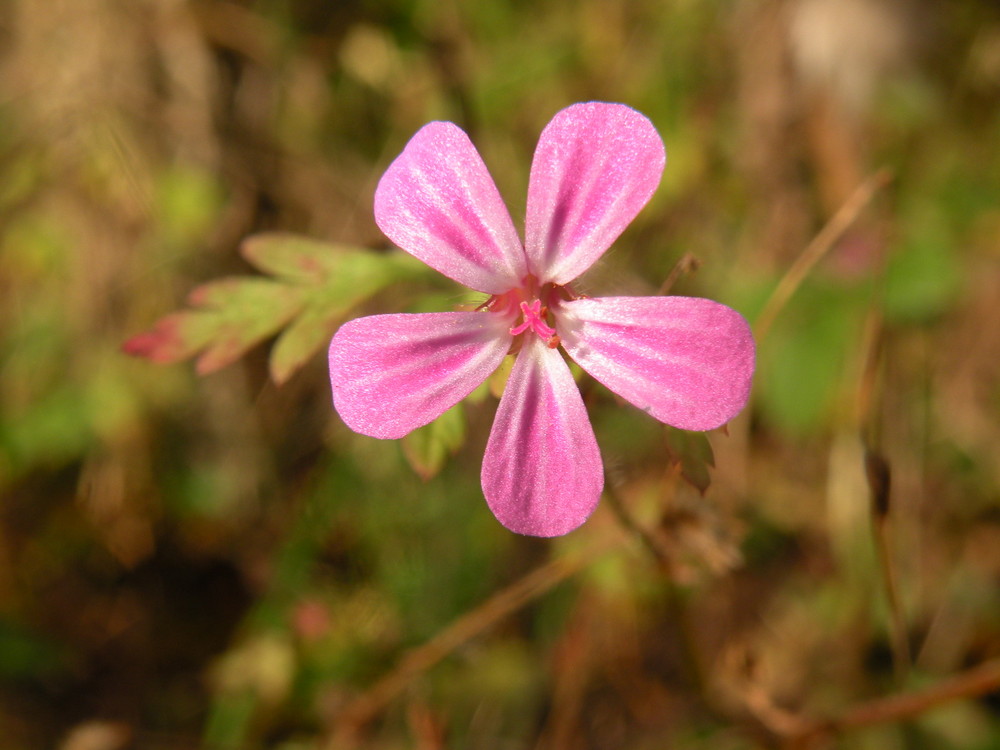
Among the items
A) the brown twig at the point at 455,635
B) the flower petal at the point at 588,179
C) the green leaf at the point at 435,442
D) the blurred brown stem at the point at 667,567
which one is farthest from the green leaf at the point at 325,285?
the brown twig at the point at 455,635

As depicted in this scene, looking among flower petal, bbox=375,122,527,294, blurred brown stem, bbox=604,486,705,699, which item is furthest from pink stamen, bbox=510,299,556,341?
blurred brown stem, bbox=604,486,705,699

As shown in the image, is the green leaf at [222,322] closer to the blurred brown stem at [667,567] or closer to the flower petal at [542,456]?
the flower petal at [542,456]

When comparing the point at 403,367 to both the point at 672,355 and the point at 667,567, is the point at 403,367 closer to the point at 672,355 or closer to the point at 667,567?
the point at 672,355

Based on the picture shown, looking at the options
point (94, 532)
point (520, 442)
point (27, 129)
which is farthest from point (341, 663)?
point (27, 129)

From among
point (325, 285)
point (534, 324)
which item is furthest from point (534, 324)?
point (325, 285)

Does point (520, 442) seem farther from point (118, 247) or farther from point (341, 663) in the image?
point (118, 247)

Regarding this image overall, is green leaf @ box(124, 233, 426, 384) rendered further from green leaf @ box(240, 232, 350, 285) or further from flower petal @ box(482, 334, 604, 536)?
flower petal @ box(482, 334, 604, 536)
